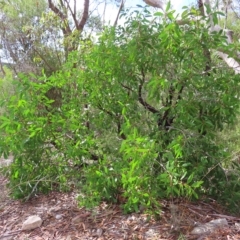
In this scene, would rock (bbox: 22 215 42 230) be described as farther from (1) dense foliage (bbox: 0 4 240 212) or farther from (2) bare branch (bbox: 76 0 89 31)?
(2) bare branch (bbox: 76 0 89 31)

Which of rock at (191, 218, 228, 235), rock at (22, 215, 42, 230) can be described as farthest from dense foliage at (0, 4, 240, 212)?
rock at (22, 215, 42, 230)

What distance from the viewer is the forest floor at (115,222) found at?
2.29 m

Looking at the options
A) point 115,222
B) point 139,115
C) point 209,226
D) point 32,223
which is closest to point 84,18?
point 139,115

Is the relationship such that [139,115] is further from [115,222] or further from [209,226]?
[209,226]

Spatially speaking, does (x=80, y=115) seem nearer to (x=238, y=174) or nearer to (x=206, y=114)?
(x=206, y=114)

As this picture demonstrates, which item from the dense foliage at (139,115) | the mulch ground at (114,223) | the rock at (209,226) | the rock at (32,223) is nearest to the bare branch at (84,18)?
the dense foliage at (139,115)

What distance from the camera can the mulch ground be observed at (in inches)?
90.4

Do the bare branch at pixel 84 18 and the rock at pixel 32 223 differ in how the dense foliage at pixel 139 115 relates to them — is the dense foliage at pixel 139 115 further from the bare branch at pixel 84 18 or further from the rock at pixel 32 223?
the bare branch at pixel 84 18

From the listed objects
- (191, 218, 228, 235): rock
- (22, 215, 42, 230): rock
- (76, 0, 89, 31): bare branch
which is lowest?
(22, 215, 42, 230): rock

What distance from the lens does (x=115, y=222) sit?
2533 mm

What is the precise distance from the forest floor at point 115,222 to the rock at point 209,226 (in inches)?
1.4

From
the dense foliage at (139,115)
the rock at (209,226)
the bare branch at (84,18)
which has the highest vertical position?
the bare branch at (84,18)

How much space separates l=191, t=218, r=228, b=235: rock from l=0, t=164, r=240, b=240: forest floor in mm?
35

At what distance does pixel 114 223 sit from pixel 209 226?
0.68 meters
